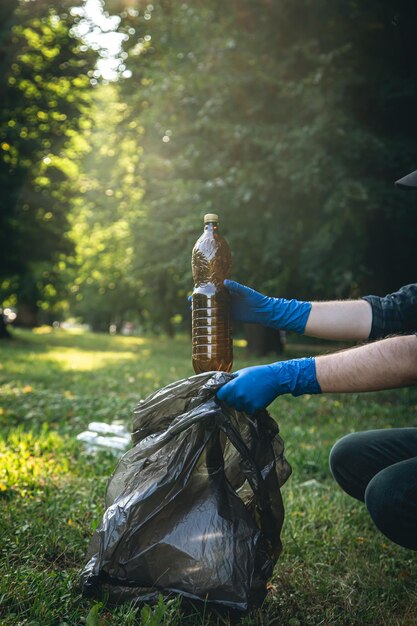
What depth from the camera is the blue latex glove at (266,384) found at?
204 cm

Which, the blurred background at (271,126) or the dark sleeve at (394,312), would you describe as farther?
the blurred background at (271,126)

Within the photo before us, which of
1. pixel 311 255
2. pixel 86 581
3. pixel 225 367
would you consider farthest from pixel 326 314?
pixel 311 255

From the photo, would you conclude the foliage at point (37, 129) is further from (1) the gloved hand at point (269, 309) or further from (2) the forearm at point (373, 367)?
(2) the forearm at point (373, 367)

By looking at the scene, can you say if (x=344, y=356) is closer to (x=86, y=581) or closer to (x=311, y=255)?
(x=86, y=581)

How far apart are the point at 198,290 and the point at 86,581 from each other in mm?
1363

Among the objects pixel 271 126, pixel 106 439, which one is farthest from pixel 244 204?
pixel 106 439

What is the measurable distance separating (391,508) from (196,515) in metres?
0.81

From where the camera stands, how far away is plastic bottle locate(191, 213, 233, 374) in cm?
268

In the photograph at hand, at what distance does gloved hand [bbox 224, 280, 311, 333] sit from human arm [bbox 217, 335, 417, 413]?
0.55 m

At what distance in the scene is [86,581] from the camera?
6.70 feet

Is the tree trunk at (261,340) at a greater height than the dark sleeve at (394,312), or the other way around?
the dark sleeve at (394,312)

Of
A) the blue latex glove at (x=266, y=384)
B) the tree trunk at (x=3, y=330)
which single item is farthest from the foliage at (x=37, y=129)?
the blue latex glove at (x=266, y=384)

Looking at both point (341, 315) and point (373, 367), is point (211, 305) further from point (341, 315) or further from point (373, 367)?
point (373, 367)

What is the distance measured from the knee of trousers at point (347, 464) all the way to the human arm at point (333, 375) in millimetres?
636
